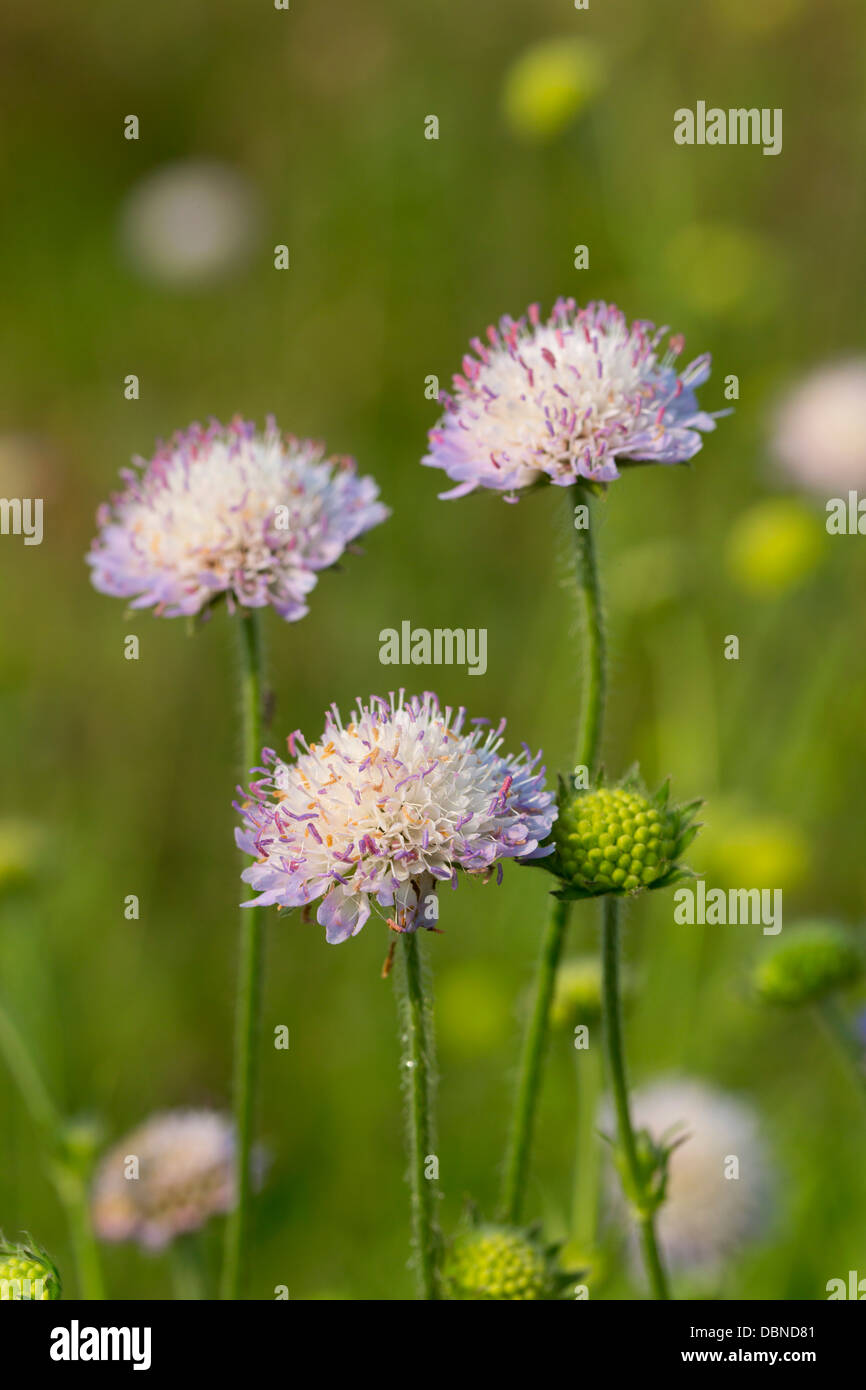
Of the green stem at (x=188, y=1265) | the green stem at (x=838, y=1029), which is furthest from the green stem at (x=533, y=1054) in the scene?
the green stem at (x=188, y=1265)

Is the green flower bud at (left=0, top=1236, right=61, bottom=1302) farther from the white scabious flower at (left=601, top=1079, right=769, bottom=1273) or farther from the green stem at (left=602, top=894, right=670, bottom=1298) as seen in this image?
the white scabious flower at (left=601, top=1079, right=769, bottom=1273)

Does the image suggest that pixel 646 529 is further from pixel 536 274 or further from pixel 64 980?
pixel 64 980

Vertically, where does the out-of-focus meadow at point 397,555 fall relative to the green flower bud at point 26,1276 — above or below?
above

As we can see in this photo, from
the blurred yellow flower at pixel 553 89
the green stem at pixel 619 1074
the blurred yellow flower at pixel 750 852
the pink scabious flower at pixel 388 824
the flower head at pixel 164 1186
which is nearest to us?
the pink scabious flower at pixel 388 824

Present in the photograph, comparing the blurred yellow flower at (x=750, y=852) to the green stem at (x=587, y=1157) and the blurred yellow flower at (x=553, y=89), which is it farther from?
the blurred yellow flower at (x=553, y=89)

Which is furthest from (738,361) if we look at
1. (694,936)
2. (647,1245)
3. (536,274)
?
(647,1245)
